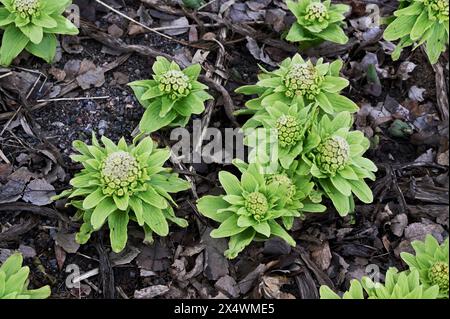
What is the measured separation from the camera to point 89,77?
5.40 metres

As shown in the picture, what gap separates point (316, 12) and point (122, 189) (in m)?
2.15

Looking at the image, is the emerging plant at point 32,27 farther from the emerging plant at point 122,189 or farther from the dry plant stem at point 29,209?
the dry plant stem at point 29,209

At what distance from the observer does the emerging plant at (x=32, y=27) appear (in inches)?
191

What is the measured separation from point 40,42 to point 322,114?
88.6 inches

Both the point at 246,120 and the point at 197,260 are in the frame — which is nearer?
the point at 197,260

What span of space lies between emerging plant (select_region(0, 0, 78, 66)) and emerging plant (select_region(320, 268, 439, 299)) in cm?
273

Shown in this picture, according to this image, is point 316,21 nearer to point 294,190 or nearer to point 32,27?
point 294,190

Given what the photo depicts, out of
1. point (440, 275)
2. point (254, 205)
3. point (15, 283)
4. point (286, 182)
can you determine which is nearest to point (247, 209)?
point (254, 205)

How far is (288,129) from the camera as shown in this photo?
466 cm

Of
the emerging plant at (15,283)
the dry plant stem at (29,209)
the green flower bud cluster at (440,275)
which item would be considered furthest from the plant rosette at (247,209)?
the emerging plant at (15,283)

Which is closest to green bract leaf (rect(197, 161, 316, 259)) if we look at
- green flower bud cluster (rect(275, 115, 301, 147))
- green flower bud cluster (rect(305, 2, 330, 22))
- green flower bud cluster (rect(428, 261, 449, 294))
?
green flower bud cluster (rect(275, 115, 301, 147))

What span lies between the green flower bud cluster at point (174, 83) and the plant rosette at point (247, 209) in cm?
71

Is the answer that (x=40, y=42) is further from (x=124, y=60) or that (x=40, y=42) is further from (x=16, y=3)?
(x=124, y=60)
